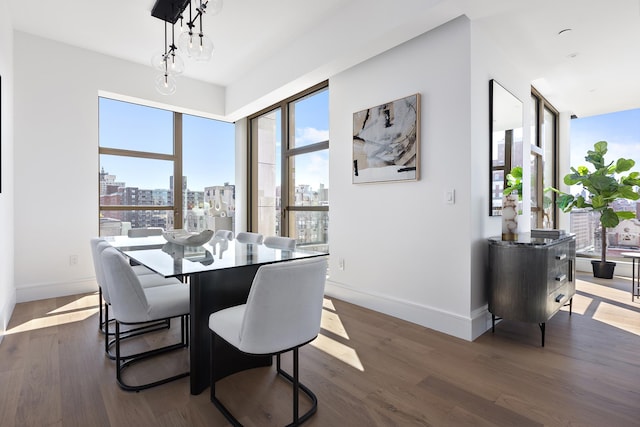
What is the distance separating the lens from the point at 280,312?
1.42m

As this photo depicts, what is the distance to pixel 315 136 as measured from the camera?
4324 millimetres

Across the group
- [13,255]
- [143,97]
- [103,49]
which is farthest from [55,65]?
[13,255]

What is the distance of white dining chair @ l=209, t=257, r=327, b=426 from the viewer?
137cm

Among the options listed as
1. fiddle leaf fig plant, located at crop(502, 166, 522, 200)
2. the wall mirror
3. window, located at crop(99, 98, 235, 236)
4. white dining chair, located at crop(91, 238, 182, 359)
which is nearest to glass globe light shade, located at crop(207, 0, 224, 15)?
white dining chair, located at crop(91, 238, 182, 359)

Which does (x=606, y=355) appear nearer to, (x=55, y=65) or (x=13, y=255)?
(x=13, y=255)

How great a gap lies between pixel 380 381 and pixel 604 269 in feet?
15.0

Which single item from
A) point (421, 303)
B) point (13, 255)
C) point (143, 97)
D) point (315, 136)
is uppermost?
point (143, 97)

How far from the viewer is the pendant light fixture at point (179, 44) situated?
2.23 metres

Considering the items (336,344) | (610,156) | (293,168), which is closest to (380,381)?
(336,344)

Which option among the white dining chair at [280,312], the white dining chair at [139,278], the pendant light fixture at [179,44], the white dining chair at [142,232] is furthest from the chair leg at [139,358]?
the pendant light fixture at [179,44]

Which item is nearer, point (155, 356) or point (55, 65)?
point (155, 356)

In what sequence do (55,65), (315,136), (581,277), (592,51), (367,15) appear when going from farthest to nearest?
(581,277), (315,136), (55,65), (592,51), (367,15)

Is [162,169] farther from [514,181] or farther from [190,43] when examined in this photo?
[514,181]

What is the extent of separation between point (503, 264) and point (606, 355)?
0.88 metres
